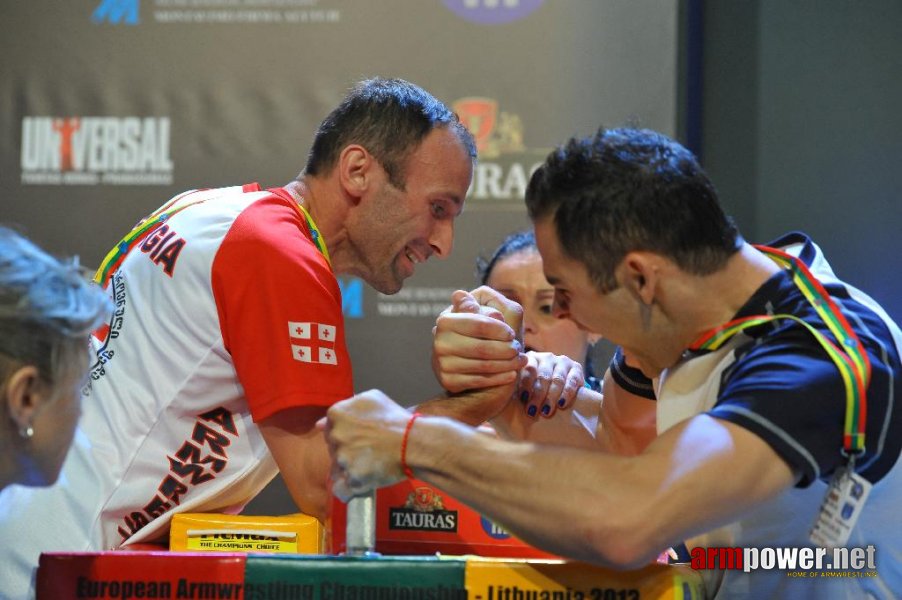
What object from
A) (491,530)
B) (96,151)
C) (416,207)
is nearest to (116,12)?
(96,151)

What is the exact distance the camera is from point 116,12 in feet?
11.4

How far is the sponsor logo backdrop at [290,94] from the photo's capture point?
3270 millimetres

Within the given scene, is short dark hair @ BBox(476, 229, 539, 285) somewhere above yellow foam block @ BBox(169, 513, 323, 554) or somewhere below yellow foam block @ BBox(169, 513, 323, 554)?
above

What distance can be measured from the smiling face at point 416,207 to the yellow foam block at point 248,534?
0.76 meters

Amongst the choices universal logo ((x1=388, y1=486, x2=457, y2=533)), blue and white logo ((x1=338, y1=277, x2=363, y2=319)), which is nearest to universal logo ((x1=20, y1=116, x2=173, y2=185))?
blue and white logo ((x1=338, y1=277, x2=363, y2=319))

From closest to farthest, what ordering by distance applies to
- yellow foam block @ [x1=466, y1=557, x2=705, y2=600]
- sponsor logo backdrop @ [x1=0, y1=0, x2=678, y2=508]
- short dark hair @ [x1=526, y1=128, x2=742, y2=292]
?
yellow foam block @ [x1=466, y1=557, x2=705, y2=600], short dark hair @ [x1=526, y1=128, x2=742, y2=292], sponsor logo backdrop @ [x1=0, y1=0, x2=678, y2=508]

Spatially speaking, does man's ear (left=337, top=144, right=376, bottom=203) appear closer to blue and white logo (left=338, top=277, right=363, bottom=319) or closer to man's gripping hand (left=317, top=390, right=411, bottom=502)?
man's gripping hand (left=317, top=390, right=411, bottom=502)

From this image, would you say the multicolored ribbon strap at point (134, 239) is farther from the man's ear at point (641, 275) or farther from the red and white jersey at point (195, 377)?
the man's ear at point (641, 275)

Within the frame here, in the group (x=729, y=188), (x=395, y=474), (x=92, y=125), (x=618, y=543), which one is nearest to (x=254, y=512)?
(x=92, y=125)

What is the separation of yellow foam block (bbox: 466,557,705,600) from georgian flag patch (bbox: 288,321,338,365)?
0.63 metres

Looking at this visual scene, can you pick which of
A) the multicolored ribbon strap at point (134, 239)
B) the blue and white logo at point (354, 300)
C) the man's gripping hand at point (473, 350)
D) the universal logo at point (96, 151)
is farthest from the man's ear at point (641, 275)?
the universal logo at point (96, 151)

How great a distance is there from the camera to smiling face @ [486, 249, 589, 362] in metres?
3.03

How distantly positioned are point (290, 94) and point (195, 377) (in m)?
1.65

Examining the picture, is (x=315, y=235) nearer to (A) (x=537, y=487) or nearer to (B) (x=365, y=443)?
(B) (x=365, y=443)
